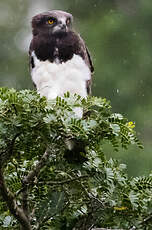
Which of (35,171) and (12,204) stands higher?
(35,171)

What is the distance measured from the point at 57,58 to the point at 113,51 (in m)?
4.64

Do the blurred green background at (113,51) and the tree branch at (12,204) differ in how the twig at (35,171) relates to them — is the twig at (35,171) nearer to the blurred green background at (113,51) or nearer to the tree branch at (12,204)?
the tree branch at (12,204)

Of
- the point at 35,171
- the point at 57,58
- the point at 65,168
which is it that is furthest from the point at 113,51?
the point at 35,171

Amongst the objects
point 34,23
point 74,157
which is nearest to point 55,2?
point 34,23

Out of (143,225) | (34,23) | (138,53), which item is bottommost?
(143,225)

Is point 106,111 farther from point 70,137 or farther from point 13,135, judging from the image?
point 13,135

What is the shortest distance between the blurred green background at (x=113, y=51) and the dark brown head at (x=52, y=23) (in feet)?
8.84

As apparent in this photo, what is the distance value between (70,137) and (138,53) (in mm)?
5925

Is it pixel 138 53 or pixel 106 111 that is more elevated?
pixel 138 53

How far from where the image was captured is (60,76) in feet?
11.2

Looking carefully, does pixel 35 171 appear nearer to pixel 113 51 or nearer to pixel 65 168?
pixel 65 168

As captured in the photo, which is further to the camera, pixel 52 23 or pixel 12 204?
pixel 52 23

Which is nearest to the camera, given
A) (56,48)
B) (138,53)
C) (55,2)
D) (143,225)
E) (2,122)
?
(2,122)

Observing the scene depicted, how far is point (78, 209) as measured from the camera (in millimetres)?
2396
